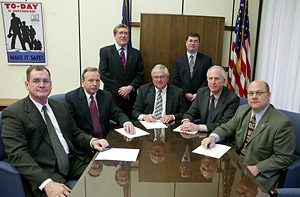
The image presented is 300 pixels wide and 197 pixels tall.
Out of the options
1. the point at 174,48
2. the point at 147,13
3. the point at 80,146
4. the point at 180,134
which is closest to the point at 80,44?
the point at 147,13

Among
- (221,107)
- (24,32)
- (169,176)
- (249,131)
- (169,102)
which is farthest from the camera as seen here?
(24,32)

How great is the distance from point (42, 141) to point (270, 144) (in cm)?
182

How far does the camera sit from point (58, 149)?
189cm

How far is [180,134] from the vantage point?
7.31ft

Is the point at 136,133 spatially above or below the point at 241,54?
below

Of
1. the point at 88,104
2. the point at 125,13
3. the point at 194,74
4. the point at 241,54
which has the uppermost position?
the point at 125,13

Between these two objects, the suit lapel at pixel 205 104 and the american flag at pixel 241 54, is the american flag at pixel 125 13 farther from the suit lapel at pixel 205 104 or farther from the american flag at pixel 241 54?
the suit lapel at pixel 205 104

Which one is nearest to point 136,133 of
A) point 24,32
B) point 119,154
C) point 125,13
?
point 119,154

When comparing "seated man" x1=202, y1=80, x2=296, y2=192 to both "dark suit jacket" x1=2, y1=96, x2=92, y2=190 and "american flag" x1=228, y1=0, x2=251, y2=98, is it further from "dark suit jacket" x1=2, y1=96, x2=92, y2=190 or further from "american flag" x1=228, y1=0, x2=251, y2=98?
"american flag" x1=228, y1=0, x2=251, y2=98

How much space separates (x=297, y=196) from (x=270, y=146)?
0.63 meters

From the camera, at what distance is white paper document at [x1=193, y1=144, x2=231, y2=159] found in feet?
5.74

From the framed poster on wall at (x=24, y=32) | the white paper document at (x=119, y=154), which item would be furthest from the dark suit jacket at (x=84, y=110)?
the framed poster on wall at (x=24, y=32)

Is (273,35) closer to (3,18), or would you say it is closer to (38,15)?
(38,15)

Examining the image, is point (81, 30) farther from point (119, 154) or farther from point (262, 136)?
point (262, 136)
